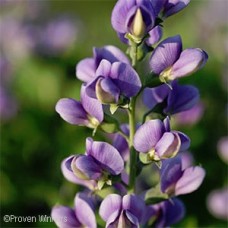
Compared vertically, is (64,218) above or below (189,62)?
below

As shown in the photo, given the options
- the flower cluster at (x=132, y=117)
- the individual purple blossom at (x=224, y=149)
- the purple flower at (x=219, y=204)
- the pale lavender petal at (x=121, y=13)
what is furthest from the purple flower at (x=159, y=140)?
the individual purple blossom at (x=224, y=149)

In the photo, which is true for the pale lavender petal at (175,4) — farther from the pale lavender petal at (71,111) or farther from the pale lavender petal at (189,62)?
the pale lavender petal at (71,111)

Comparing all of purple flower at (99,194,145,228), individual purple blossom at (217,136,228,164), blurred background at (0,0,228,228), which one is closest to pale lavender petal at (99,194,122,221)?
purple flower at (99,194,145,228)

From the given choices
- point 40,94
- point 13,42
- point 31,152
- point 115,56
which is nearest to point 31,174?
point 31,152

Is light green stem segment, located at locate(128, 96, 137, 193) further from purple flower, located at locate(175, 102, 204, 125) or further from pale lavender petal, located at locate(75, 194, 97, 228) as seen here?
purple flower, located at locate(175, 102, 204, 125)

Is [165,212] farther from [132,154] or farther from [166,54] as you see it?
[166,54]

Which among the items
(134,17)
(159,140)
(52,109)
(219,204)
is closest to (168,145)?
(159,140)
